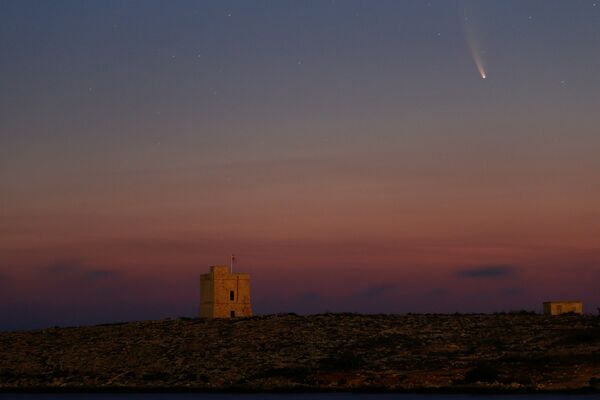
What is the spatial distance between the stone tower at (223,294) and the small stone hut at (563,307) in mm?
27256

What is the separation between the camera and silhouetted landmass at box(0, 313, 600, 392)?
6494 centimetres

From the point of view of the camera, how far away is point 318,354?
7406 centimetres

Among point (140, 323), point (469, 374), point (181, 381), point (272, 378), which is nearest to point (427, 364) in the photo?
point (469, 374)

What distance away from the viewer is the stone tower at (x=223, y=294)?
9262cm

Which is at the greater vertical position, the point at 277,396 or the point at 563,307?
the point at 563,307

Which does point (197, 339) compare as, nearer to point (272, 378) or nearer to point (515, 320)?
point (272, 378)

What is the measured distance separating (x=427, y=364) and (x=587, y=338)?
12375 millimetres

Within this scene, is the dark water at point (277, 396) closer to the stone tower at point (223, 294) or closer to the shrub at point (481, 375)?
the shrub at point (481, 375)

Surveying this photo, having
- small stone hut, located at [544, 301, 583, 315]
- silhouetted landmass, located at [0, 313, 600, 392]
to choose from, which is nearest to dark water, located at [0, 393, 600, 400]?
silhouetted landmass, located at [0, 313, 600, 392]

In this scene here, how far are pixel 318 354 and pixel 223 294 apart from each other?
832 inches

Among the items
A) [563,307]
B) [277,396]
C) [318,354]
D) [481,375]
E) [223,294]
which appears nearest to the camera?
[277,396]

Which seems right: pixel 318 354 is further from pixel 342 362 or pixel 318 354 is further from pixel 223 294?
pixel 223 294

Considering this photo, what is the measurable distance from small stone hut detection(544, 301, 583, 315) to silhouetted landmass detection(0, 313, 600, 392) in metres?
5.17

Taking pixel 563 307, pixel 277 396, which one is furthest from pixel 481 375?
pixel 563 307
